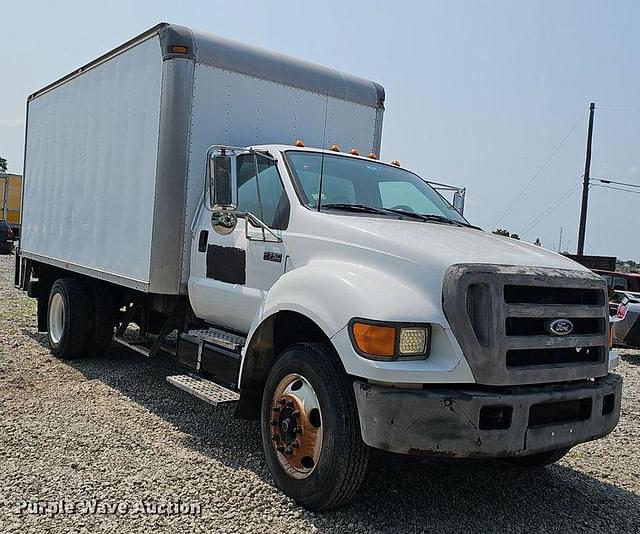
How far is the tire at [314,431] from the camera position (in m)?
3.93

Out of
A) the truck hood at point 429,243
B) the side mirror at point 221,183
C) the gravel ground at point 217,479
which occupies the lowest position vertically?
the gravel ground at point 217,479

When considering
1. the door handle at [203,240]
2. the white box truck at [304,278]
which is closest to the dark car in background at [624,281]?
the white box truck at [304,278]

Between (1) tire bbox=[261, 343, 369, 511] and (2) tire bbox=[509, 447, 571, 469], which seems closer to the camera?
(1) tire bbox=[261, 343, 369, 511]

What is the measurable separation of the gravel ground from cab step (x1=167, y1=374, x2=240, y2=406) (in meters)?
0.43

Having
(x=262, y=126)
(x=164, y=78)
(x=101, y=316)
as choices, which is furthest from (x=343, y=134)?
(x=101, y=316)

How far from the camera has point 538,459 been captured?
5.18 meters

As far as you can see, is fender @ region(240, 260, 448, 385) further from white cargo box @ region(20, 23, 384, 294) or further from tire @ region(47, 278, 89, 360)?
tire @ region(47, 278, 89, 360)

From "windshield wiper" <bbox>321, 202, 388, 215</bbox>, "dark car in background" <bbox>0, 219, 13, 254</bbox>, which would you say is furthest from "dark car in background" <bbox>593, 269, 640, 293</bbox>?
"dark car in background" <bbox>0, 219, 13, 254</bbox>

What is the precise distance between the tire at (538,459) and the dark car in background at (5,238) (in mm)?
26978

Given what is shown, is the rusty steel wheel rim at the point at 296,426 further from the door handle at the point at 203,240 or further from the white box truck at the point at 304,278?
the door handle at the point at 203,240

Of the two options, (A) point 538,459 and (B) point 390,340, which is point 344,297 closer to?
(B) point 390,340

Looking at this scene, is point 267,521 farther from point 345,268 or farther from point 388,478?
point 345,268

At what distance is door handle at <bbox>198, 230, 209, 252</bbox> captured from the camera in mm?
5898

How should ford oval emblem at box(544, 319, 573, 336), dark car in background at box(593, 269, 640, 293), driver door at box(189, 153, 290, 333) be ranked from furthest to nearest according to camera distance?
dark car in background at box(593, 269, 640, 293) < driver door at box(189, 153, 290, 333) < ford oval emblem at box(544, 319, 573, 336)
